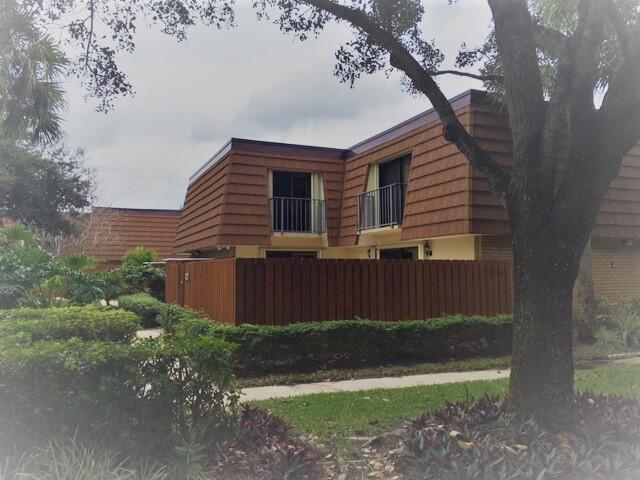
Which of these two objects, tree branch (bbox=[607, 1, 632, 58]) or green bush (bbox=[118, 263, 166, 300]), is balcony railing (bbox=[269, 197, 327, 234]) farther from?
tree branch (bbox=[607, 1, 632, 58])

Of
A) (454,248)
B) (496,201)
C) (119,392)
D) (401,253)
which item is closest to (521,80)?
(119,392)

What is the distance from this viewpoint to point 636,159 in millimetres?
14711

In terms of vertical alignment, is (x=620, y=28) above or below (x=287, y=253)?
above

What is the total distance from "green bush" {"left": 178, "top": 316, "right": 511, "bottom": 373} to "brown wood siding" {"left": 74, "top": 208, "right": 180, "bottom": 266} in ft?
67.9

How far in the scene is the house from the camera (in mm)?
12328

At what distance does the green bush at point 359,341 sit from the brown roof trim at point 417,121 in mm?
4966

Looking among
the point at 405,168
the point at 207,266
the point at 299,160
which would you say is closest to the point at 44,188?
the point at 299,160

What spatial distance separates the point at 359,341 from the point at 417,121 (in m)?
7.07

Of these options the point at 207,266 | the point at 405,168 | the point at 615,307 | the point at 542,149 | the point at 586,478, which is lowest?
the point at 586,478

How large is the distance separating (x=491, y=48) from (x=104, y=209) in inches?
1002

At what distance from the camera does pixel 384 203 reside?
15.9 metres

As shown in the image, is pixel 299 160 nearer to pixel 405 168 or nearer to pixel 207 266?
pixel 405 168

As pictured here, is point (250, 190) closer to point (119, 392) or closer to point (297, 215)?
point (297, 215)

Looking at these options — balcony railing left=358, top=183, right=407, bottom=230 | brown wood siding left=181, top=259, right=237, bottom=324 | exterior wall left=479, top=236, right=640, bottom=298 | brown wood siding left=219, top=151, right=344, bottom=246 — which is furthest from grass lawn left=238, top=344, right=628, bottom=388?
brown wood siding left=219, top=151, right=344, bottom=246
